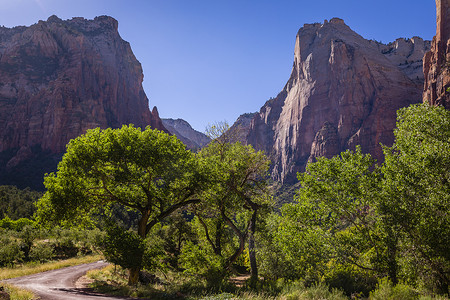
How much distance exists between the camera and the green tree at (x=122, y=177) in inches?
596

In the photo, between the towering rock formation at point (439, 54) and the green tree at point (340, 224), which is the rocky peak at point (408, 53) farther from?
the green tree at point (340, 224)

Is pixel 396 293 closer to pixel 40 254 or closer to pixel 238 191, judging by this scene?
pixel 238 191

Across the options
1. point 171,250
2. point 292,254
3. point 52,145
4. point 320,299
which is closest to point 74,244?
point 171,250

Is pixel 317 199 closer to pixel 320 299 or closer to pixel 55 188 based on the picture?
pixel 320 299

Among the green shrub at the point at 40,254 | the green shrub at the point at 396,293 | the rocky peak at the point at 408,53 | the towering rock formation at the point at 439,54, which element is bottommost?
the green shrub at the point at 40,254

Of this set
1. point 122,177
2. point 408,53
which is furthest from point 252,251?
point 408,53

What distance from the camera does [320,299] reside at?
1076 cm

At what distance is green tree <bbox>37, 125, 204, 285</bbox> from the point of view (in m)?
15.1

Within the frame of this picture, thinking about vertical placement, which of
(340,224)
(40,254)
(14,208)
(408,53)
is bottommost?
(40,254)

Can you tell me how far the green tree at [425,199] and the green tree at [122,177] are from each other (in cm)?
1085

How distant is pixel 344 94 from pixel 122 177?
171014mm

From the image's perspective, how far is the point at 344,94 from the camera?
160 m

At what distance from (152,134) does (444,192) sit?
16.3 metres

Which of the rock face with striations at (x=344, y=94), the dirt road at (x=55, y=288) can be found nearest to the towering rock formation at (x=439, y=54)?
the rock face with striations at (x=344, y=94)
